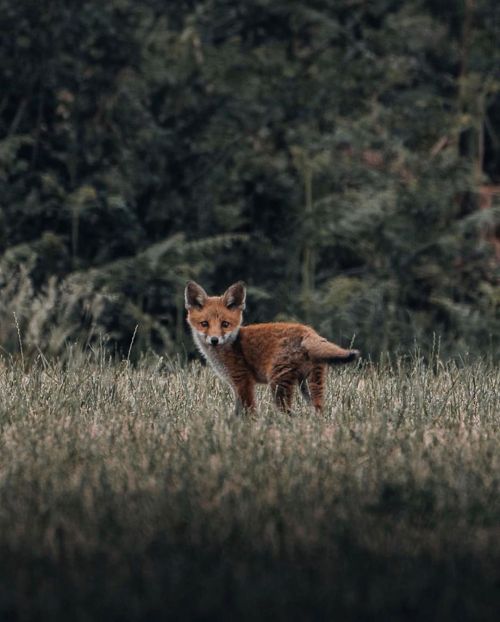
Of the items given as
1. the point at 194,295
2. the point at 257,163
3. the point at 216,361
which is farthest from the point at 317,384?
the point at 257,163

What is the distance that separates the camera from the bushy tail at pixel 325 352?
23.8 ft

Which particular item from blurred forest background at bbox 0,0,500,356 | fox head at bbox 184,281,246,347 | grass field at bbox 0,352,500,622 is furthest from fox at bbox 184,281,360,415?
blurred forest background at bbox 0,0,500,356

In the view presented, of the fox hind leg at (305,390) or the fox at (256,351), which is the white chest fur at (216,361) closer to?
the fox at (256,351)

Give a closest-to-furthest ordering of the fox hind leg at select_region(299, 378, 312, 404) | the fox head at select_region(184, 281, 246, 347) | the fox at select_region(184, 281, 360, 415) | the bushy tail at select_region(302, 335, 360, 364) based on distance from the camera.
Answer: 1. the bushy tail at select_region(302, 335, 360, 364)
2. the fox at select_region(184, 281, 360, 415)
3. the fox hind leg at select_region(299, 378, 312, 404)
4. the fox head at select_region(184, 281, 246, 347)

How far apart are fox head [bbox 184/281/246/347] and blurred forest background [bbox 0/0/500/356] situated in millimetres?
6212

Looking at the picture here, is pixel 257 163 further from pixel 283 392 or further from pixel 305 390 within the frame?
pixel 283 392

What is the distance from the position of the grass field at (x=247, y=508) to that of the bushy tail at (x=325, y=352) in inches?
14.3

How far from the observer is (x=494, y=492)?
5816 millimetres

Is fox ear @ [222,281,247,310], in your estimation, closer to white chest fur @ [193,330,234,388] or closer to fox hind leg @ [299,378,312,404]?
white chest fur @ [193,330,234,388]

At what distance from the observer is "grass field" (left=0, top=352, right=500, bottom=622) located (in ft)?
14.1

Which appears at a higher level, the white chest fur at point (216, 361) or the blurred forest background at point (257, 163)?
the blurred forest background at point (257, 163)

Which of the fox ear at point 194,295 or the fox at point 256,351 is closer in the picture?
the fox at point 256,351

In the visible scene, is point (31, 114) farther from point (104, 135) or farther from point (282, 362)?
point (282, 362)

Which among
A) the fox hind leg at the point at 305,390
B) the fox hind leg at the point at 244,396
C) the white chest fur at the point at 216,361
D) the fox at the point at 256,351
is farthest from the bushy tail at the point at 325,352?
the white chest fur at the point at 216,361
